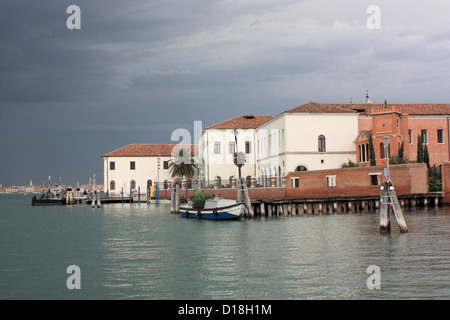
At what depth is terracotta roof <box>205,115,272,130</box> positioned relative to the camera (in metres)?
64.6

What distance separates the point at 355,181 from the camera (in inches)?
1677

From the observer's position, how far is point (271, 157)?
5684 centimetres

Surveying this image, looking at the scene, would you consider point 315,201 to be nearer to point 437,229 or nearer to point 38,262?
point 437,229

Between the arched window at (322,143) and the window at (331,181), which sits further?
the arched window at (322,143)

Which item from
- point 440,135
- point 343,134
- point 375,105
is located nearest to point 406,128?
point 440,135

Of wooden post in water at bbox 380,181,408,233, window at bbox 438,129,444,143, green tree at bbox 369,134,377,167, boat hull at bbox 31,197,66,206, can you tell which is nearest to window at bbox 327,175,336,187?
green tree at bbox 369,134,377,167

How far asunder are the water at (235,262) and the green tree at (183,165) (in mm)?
42954

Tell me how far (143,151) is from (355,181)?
40.4 m

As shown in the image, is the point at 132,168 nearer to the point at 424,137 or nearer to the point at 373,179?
the point at 424,137

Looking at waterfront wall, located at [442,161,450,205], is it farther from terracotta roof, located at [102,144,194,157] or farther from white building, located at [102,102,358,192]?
terracotta roof, located at [102,144,194,157]

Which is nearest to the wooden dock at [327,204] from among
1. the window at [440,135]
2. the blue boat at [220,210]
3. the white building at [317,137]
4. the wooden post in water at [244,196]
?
the wooden post in water at [244,196]

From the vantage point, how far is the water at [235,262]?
12891 mm

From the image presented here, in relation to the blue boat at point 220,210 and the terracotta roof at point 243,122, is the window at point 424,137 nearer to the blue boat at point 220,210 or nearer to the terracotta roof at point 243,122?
the terracotta roof at point 243,122

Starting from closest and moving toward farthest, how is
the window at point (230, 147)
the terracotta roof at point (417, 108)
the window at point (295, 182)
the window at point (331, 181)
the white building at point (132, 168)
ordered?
the window at point (331, 181), the window at point (295, 182), the terracotta roof at point (417, 108), the window at point (230, 147), the white building at point (132, 168)
